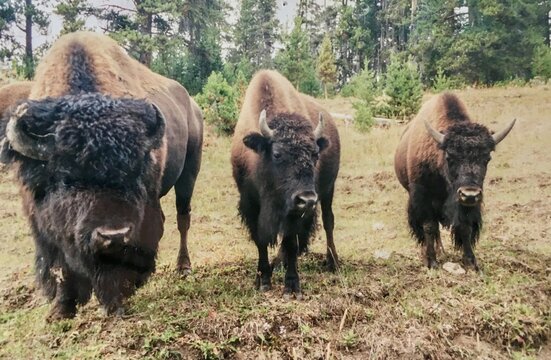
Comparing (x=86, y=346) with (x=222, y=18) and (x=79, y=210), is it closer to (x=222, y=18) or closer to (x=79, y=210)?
(x=79, y=210)

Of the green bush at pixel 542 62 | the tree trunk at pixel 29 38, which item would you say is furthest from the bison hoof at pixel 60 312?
the green bush at pixel 542 62

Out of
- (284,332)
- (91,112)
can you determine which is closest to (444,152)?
(284,332)

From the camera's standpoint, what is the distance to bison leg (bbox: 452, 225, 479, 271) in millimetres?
6387

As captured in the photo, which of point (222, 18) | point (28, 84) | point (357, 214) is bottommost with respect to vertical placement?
point (357, 214)

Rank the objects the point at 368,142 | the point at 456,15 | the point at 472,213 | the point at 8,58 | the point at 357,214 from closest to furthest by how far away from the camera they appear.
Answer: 1. the point at 472,213
2. the point at 357,214
3. the point at 368,142
4. the point at 8,58
5. the point at 456,15

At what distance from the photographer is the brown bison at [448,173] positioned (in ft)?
20.3

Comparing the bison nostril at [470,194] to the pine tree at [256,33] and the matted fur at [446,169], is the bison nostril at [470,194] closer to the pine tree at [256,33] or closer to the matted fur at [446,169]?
the matted fur at [446,169]

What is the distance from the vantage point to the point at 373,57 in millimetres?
50312

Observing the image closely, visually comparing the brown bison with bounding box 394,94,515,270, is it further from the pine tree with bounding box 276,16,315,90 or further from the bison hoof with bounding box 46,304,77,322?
the pine tree with bounding box 276,16,315,90

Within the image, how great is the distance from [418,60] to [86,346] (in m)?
34.7

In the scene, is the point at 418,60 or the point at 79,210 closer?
the point at 79,210

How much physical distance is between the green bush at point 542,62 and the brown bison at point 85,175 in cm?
2975

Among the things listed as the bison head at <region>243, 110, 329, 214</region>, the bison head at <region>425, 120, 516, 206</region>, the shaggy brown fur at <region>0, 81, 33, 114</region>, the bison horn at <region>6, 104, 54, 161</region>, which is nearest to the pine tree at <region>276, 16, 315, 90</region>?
the bison head at <region>425, 120, 516, 206</region>

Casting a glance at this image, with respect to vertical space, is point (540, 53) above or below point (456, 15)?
below
